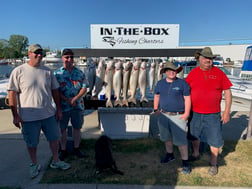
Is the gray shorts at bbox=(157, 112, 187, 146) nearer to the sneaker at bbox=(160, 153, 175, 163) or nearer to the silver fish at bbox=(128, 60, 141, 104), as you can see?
the sneaker at bbox=(160, 153, 175, 163)

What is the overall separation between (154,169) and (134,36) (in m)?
2.83

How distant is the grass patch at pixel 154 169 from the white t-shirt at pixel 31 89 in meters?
1.04

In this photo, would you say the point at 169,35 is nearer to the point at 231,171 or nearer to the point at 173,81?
the point at 173,81

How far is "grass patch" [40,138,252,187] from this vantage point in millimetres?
2682

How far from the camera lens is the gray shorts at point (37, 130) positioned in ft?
8.15

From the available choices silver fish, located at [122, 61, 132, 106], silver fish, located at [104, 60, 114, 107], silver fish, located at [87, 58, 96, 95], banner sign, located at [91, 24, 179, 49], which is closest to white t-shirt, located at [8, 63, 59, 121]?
silver fish, located at [87, 58, 96, 95]

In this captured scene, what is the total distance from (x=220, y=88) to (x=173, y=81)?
Answer: 68cm

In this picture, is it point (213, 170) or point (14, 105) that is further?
point (213, 170)

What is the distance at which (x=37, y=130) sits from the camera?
254 cm

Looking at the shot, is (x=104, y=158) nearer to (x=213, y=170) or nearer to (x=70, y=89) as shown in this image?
(x=70, y=89)

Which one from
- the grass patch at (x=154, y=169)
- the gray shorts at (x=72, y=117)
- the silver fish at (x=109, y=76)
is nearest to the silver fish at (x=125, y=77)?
the silver fish at (x=109, y=76)

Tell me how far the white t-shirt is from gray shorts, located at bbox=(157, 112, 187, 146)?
1737 mm

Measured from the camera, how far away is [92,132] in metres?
4.53

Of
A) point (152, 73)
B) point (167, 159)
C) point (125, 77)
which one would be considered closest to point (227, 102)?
point (167, 159)
